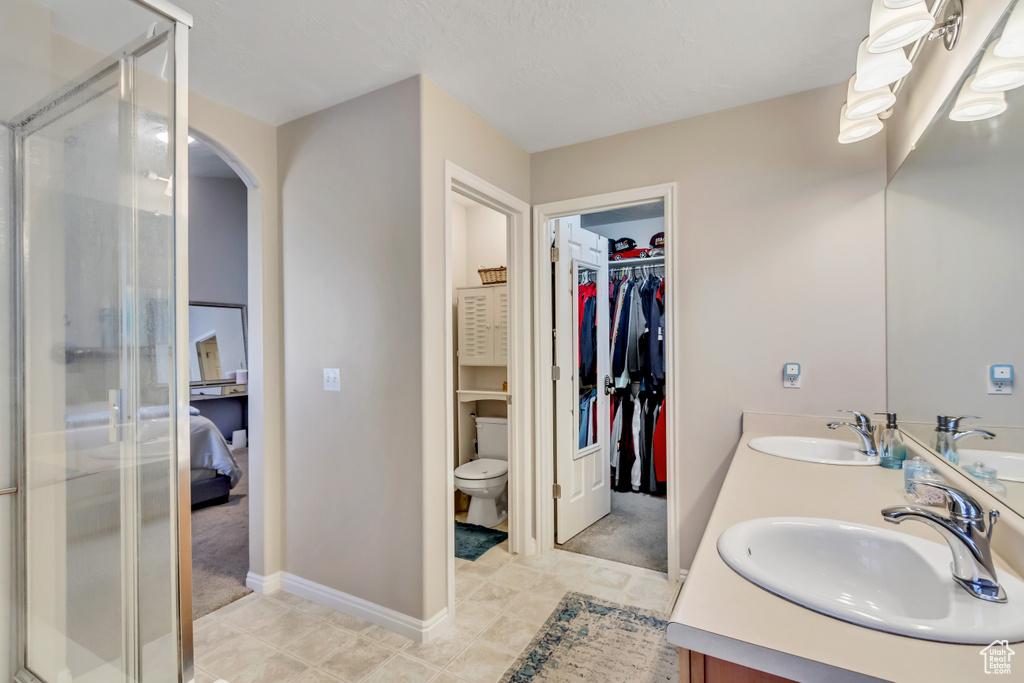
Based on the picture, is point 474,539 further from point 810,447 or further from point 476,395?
point 810,447

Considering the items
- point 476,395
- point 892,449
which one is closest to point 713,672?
point 892,449


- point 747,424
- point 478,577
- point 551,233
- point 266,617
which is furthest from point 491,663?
point 551,233

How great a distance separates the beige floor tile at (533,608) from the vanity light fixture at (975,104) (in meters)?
2.25

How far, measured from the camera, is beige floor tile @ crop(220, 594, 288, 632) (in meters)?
2.18

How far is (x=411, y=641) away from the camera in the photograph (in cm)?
206

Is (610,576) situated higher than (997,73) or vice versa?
(997,73)

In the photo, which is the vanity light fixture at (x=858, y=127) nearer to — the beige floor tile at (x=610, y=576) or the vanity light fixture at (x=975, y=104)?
the vanity light fixture at (x=975, y=104)

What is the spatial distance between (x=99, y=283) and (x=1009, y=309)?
2.03 metres

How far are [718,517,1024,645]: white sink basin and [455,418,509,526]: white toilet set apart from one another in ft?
7.27

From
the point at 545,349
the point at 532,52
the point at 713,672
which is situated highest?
the point at 532,52

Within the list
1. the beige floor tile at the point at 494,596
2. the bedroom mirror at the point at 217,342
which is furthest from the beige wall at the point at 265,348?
the bedroom mirror at the point at 217,342

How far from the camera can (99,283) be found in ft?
3.87

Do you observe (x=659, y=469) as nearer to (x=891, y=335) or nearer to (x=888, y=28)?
(x=891, y=335)

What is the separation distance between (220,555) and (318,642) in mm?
1249
